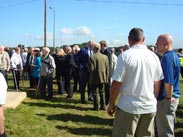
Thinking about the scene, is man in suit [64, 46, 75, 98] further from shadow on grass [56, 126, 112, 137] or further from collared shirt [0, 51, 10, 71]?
shadow on grass [56, 126, 112, 137]

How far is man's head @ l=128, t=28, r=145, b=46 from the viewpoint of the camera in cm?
440

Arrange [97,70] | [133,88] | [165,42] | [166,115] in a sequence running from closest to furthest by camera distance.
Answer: [133,88] < [165,42] < [166,115] < [97,70]

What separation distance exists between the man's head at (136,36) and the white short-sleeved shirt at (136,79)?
6 cm

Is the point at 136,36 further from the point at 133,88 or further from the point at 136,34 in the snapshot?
the point at 133,88

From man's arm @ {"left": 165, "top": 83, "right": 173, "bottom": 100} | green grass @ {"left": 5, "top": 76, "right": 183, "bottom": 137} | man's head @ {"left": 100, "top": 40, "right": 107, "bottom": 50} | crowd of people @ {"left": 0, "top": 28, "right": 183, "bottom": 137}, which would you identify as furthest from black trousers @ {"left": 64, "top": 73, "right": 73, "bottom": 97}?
man's arm @ {"left": 165, "top": 83, "right": 173, "bottom": 100}

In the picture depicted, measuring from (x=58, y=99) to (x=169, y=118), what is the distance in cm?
695

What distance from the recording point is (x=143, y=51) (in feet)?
14.5

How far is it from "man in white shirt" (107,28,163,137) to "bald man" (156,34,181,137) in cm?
93

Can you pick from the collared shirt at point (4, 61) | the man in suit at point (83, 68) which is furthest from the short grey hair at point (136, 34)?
the collared shirt at point (4, 61)

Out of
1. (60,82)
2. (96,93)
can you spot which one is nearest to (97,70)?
(96,93)

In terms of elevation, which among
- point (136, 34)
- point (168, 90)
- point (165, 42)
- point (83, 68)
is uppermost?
point (136, 34)

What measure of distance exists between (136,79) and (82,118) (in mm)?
4931

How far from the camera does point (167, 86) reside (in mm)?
5359

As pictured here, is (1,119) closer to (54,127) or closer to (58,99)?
(54,127)
